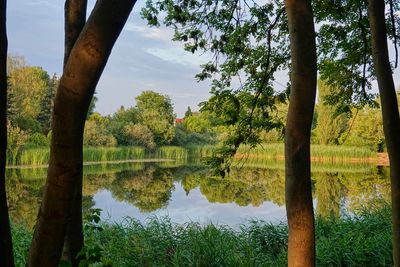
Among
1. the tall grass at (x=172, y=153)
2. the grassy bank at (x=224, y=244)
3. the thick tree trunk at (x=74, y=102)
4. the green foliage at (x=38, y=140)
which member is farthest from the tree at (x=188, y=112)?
the thick tree trunk at (x=74, y=102)

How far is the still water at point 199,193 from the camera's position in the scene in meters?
10.8

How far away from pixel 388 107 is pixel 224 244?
2796 mm

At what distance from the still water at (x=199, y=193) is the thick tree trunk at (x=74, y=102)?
23.2 feet

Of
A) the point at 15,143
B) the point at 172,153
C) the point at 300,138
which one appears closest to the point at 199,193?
the point at 15,143

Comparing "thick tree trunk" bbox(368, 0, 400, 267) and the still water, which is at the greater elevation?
"thick tree trunk" bbox(368, 0, 400, 267)

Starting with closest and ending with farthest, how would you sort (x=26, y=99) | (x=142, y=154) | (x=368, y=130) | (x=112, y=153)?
(x=26, y=99), (x=112, y=153), (x=368, y=130), (x=142, y=154)

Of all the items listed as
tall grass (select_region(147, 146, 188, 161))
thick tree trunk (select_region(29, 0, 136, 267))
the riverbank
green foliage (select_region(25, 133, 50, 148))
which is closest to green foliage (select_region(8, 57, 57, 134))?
green foliage (select_region(25, 133, 50, 148))

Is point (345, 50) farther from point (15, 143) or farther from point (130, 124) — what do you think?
point (130, 124)

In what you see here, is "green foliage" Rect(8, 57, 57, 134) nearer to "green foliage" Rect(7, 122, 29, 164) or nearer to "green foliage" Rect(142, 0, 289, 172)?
"green foliage" Rect(7, 122, 29, 164)

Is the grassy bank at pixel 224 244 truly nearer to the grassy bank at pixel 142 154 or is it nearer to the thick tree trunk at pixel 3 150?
the thick tree trunk at pixel 3 150

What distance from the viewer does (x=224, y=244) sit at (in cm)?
502

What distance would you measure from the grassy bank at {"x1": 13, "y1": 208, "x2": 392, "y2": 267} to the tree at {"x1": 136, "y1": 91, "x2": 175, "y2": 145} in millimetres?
24894

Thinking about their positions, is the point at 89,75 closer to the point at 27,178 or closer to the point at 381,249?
the point at 381,249

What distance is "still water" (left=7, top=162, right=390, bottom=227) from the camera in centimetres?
1080
